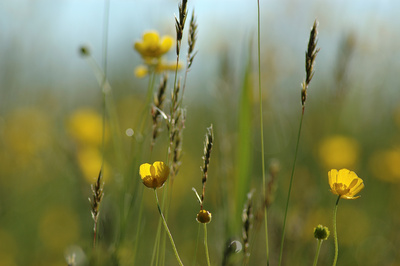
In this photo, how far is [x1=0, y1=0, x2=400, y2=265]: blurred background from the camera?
1656 millimetres

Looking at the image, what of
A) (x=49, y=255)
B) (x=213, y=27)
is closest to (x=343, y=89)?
(x=49, y=255)

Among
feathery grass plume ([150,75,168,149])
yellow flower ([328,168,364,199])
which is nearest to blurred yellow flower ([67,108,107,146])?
feathery grass plume ([150,75,168,149])

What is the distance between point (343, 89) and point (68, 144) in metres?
1.30

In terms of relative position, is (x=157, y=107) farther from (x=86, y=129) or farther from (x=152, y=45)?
(x=86, y=129)

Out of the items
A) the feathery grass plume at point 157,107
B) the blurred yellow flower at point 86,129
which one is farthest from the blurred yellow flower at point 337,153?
the feathery grass plume at point 157,107

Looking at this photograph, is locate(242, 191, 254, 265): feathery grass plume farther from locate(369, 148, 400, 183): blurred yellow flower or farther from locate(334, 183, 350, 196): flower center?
locate(369, 148, 400, 183): blurred yellow flower

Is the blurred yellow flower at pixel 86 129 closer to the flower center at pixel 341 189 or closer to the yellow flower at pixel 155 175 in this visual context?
the yellow flower at pixel 155 175

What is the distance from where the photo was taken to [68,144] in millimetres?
1771

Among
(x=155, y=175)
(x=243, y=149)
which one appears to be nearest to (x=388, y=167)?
(x=243, y=149)

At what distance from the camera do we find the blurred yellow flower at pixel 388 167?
2.64 metres

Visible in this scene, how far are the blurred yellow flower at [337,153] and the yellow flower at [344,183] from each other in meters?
1.85

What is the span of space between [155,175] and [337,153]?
2067 millimetres

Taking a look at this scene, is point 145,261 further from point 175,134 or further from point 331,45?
point 331,45

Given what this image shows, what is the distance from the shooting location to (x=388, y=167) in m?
2.71
